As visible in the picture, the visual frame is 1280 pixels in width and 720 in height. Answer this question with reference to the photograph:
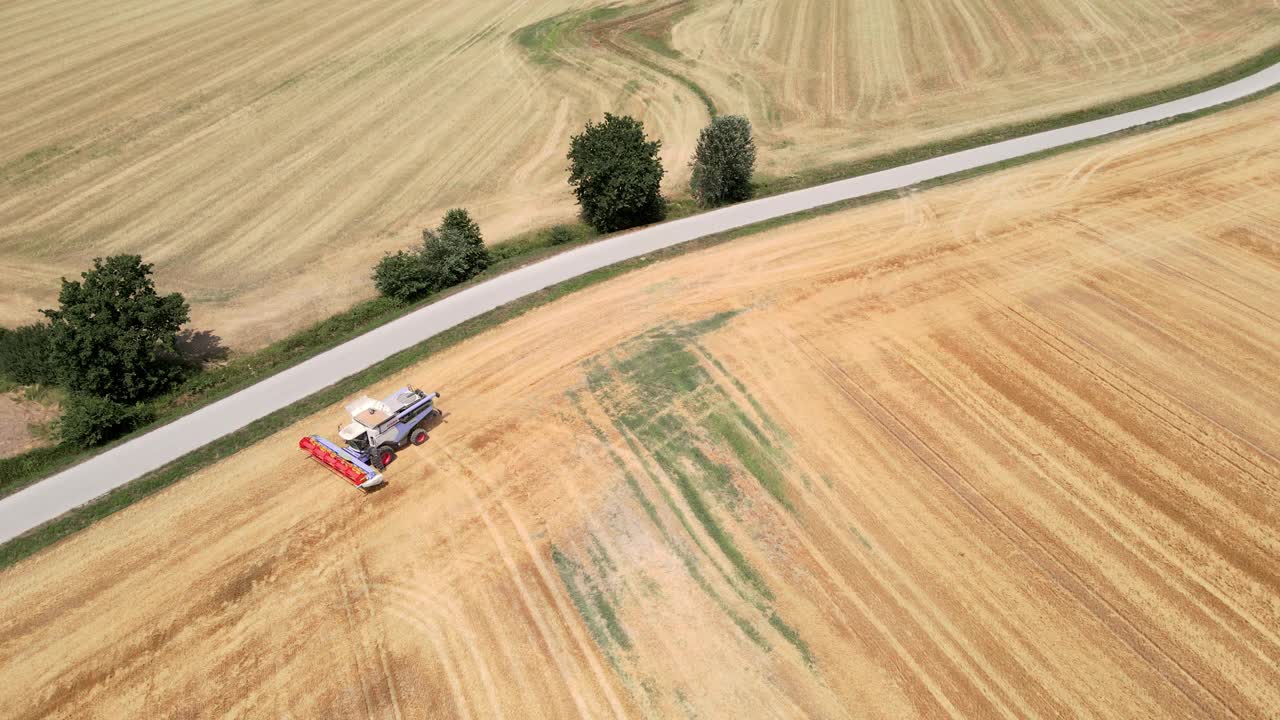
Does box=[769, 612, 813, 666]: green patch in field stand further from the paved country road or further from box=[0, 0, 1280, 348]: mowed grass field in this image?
box=[0, 0, 1280, 348]: mowed grass field

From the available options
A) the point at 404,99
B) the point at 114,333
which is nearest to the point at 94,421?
the point at 114,333

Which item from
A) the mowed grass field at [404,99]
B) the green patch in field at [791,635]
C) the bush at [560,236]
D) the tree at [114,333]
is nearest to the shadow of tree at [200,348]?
the mowed grass field at [404,99]

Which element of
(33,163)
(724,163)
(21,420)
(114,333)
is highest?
(33,163)

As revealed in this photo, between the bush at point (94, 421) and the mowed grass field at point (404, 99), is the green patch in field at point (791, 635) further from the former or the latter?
the mowed grass field at point (404, 99)

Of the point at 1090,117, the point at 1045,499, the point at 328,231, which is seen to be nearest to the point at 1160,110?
the point at 1090,117

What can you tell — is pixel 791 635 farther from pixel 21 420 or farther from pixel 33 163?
pixel 33 163

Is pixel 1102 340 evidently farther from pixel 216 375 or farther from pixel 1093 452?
pixel 216 375
